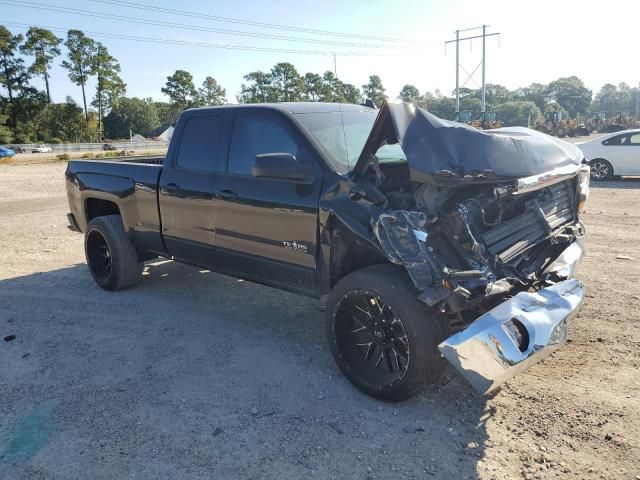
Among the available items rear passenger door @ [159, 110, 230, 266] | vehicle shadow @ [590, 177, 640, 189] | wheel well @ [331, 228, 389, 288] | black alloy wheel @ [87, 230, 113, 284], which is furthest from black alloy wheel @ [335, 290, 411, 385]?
vehicle shadow @ [590, 177, 640, 189]

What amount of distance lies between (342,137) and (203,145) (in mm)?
1409

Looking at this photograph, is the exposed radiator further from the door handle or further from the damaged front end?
the door handle

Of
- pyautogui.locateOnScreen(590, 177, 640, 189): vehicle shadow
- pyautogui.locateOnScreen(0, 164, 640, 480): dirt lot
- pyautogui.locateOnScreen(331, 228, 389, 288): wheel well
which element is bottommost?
pyautogui.locateOnScreen(0, 164, 640, 480): dirt lot

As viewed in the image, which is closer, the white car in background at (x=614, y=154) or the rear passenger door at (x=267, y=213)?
the rear passenger door at (x=267, y=213)

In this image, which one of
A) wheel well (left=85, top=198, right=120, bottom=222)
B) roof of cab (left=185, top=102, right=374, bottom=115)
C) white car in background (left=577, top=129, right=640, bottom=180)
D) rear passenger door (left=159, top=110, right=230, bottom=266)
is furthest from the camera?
white car in background (left=577, top=129, right=640, bottom=180)

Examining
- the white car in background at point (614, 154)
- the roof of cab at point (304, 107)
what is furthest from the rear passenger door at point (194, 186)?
the white car in background at point (614, 154)

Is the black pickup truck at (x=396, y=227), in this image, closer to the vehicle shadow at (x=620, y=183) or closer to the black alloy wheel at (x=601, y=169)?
the vehicle shadow at (x=620, y=183)

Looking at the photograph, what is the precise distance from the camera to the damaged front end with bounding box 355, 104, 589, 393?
9.32 feet

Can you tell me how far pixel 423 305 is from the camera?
3.14 m

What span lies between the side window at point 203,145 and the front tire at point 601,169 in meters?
12.3

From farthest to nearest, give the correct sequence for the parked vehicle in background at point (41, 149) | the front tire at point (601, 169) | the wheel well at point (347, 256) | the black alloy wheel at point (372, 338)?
the parked vehicle in background at point (41, 149)
the front tire at point (601, 169)
the wheel well at point (347, 256)
the black alloy wheel at point (372, 338)

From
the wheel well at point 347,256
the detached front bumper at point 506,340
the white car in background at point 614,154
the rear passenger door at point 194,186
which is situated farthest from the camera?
the white car in background at point 614,154

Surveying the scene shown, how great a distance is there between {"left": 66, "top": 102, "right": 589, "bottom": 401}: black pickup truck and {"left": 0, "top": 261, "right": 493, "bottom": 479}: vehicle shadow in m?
0.34

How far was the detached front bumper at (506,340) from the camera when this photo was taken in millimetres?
2775
